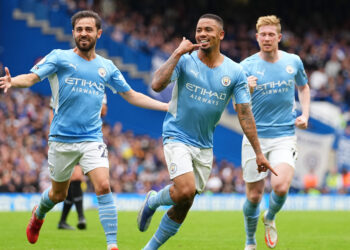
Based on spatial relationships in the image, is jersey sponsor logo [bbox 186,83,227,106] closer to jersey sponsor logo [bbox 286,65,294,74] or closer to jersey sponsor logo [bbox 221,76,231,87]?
jersey sponsor logo [bbox 221,76,231,87]

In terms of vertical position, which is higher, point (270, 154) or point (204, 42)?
point (204, 42)

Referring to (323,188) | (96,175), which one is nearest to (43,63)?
(96,175)

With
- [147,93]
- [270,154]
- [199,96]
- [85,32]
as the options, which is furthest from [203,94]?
[147,93]

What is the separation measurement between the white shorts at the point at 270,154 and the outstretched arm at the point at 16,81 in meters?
3.07

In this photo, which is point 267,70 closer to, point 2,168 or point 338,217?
point 338,217

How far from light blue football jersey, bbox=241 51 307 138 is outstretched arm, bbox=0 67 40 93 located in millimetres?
3119

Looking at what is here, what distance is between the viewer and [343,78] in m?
30.3

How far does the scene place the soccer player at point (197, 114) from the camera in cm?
769

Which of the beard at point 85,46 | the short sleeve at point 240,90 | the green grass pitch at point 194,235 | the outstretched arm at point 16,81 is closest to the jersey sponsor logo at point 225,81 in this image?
the short sleeve at point 240,90

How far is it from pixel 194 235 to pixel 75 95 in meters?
5.04

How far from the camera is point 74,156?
847 centimetres

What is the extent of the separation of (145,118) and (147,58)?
Answer: 256 centimetres

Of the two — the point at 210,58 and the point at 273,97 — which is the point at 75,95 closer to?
the point at 210,58

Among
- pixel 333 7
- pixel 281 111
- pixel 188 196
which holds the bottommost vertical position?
pixel 188 196
